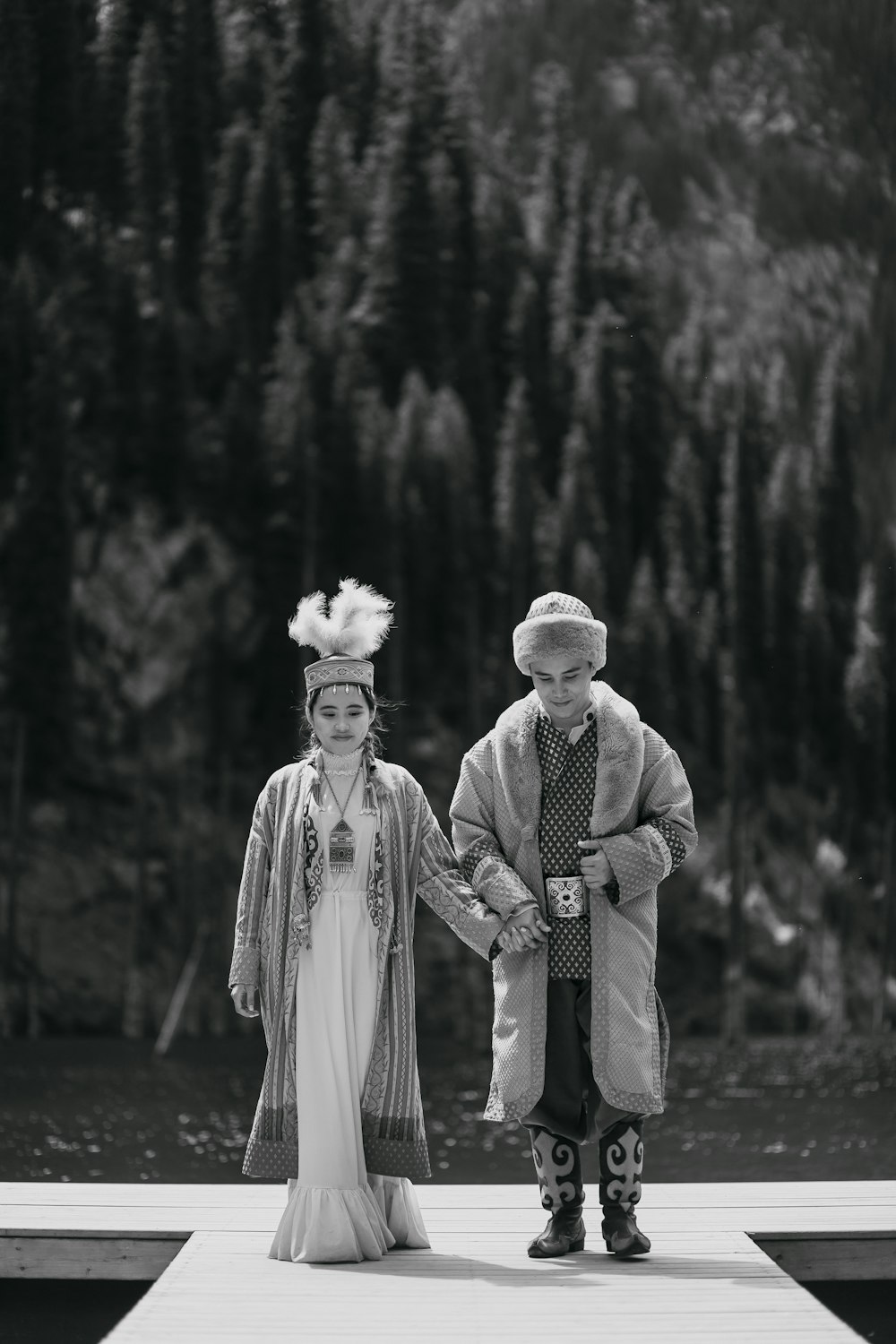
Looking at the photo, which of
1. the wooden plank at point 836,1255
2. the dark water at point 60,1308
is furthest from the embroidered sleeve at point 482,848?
the dark water at point 60,1308

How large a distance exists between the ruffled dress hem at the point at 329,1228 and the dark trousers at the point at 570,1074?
31 centimetres

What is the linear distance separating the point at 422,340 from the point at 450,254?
0.71 m

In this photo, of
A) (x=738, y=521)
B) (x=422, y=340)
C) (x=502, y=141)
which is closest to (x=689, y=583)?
→ (x=738, y=521)

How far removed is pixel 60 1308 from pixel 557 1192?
1.05 m

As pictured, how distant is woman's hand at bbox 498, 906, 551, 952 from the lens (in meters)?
3.00

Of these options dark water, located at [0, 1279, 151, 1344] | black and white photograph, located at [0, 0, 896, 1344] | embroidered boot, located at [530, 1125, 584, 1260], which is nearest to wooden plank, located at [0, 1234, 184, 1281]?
dark water, located at [0, 1279, 151, 1344]

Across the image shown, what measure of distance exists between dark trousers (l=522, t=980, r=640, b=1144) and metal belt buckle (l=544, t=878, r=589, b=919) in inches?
4.7

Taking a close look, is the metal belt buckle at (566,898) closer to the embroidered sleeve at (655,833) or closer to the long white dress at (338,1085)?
the embroidered sleeve at (655,833)

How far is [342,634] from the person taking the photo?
319cm

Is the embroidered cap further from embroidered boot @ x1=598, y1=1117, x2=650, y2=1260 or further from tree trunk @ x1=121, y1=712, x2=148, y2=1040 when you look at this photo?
tree trunk @ x1=121, y1=712, x2=148, y2=1040

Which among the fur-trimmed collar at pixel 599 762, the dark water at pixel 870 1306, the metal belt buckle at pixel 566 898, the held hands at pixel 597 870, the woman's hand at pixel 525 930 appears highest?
the fur-trimmed collar at pixel 599 762

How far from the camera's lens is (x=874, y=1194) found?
3656 mm

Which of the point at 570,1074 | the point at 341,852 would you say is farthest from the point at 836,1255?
the point at 341,852

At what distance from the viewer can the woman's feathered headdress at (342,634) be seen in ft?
10.3
